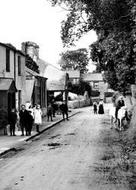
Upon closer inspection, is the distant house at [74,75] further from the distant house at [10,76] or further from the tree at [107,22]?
the tree at [107,22]

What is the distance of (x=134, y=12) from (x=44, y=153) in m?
5.84

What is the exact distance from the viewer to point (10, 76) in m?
28.0

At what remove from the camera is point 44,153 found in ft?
47.6

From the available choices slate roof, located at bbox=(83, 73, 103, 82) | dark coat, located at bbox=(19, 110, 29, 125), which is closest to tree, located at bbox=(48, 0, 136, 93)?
dark coat, located at bbox=(19, 110, 29, 125)

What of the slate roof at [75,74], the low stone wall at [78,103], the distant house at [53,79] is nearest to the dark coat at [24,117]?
the distant house at [53,79]

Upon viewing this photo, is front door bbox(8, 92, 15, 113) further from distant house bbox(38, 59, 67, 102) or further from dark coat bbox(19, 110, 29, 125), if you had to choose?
distant house bbox(38, 59, 67, 102)

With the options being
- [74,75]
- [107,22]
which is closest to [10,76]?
[107,22]

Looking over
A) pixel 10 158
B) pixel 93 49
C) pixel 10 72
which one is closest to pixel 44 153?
pixel 10 158

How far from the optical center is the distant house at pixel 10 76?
79.8ft

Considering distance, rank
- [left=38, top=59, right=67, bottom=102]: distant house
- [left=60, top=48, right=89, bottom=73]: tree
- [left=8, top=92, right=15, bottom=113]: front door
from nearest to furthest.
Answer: [left=8, top=92, right=15, bottom=113]: front door → [left=38, top=59, right=67, bottom=102]: distant house → [left=60, top=48, right=89, bottom=73]: tree

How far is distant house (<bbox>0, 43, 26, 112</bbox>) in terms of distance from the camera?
957 inches

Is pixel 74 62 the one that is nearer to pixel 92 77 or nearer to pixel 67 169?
pixel 92 77

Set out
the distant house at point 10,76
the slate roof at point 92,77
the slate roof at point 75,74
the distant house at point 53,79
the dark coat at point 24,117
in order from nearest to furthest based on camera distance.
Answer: the dark coat at point 24,117
the distant house at point 10,76
the distant house at point 53,79
the slate roof at point 75,74
the slate roof at point 92,77

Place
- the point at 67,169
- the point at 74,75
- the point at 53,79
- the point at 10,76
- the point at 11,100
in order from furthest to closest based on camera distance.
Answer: the point at 74,75
the point at 53,79
the point at 10,76
the point at 11,100
the point at 67,169
